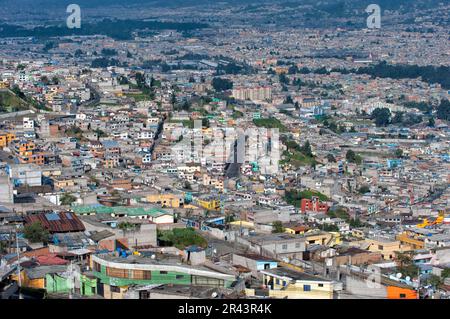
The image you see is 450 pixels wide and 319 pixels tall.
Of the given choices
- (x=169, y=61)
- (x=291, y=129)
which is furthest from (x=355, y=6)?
(x=291, y=129)

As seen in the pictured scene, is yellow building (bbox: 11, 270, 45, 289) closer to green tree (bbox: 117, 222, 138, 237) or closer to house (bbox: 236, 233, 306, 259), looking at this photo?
green tree (bbox: 117, 222, 138, 237)

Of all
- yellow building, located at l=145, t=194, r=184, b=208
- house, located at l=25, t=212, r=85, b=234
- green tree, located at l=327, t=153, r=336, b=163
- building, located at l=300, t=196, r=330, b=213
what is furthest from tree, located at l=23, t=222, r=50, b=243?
green tree, located at l=327, t=153, r=336, b=163

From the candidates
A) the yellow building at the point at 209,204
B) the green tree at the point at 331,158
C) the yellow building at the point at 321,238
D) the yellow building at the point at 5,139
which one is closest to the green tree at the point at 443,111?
the green tree at the point at 331,158

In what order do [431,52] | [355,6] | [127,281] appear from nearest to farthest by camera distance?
[127,281], [431,52], [355,6]

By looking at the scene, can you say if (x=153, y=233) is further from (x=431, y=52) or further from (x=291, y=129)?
(x=431, y=52)

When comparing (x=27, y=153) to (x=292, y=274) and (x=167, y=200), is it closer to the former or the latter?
(x=167, y=200)

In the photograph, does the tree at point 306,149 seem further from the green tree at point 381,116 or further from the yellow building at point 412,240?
the yellow building at point 412,240
